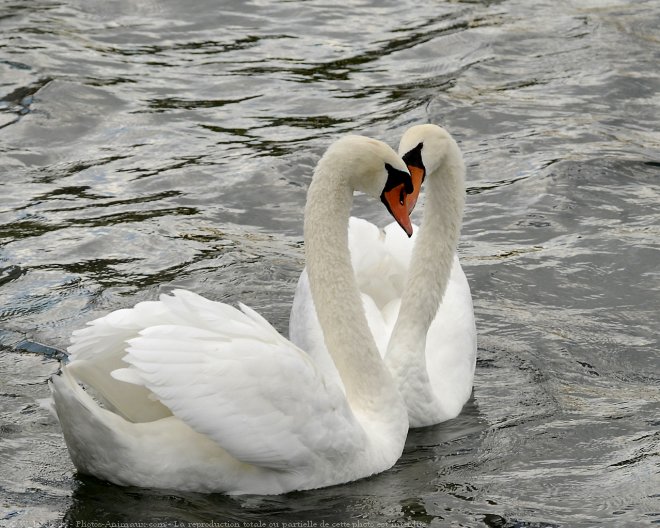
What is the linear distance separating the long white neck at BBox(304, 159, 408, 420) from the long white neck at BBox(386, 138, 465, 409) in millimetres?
452

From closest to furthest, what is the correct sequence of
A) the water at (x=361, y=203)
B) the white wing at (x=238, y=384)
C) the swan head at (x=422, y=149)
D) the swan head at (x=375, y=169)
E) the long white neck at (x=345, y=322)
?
the white wing at (x=238, y=384) < the water at (x=361, y=203) < the swan head at (x=375, y=169) < the long white neck at (x=345, y=322) < the swan head at (x=422, y=149)

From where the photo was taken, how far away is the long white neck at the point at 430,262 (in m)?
7.33

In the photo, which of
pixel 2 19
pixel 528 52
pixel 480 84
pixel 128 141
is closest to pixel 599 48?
pixel 528 52

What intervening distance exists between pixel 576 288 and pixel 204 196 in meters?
3.22

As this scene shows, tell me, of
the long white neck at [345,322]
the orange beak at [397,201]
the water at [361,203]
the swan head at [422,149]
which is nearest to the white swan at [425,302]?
the swan head at [422,149]

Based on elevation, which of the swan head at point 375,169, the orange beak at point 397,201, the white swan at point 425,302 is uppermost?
the swan head at point 375,169

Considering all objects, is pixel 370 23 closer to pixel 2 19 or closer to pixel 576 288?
pixel 2 19

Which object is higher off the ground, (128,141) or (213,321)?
(213,321)

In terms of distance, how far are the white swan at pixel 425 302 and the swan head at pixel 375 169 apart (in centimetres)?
18

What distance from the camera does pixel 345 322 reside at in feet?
22.3

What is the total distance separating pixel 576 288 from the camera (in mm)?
9133

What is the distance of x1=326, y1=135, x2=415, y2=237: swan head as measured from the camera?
6531 millimetres

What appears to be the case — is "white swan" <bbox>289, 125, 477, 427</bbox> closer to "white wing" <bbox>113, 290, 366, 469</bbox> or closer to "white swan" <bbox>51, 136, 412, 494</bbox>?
"white swan" <bbox>51, 136, 412, 494</bbox>

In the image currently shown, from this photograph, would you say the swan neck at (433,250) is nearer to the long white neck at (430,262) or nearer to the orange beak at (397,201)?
the long white neck at (430,262)
